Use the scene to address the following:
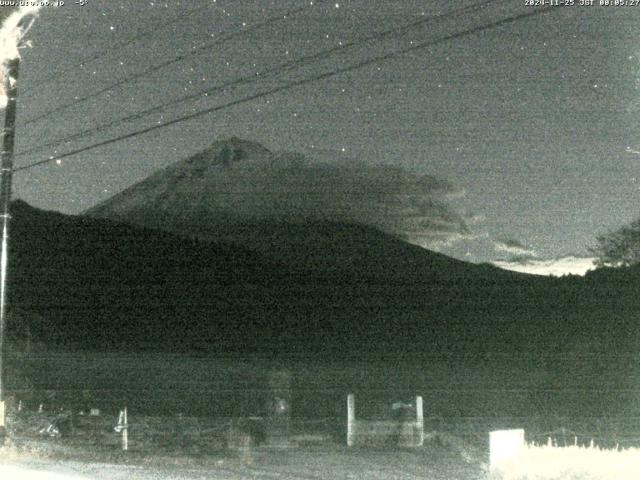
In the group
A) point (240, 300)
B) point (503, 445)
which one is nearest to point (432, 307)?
point (240, 300)

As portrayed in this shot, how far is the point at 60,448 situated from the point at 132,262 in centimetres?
6876

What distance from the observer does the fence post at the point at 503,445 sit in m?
13.7

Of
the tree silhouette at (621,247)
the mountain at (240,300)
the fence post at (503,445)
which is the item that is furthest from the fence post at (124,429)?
the tree silhouette at (621,247)

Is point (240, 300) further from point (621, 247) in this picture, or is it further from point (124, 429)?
point (124, 429)

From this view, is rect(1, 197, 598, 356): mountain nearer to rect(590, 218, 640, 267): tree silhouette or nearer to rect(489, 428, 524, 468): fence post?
rect(590, 218, 640, 267): tree silhouette

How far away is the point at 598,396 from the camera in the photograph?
143 feet

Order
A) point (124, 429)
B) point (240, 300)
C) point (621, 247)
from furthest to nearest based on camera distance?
point (240, 300), point (621, 247), point (124, 429)

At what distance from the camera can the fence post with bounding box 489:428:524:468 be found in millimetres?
13734

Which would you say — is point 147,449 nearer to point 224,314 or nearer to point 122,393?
point 122,393

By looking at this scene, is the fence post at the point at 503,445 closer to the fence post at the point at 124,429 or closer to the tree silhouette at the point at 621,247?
the fence post at the point at 124,429

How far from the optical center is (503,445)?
13945mm

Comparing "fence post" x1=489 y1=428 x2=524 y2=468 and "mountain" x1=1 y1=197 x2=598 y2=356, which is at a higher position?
"mountain" x1=1 y1=197 x2=598 y2=356

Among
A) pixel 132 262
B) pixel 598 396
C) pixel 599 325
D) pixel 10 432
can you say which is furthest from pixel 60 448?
pixel 132 262

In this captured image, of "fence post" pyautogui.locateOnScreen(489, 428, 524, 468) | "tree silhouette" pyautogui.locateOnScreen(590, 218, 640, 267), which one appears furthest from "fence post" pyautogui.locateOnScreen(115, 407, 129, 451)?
"tree silhouette" pyautogui.locateOnScreen(590, 218, 640, 267)
